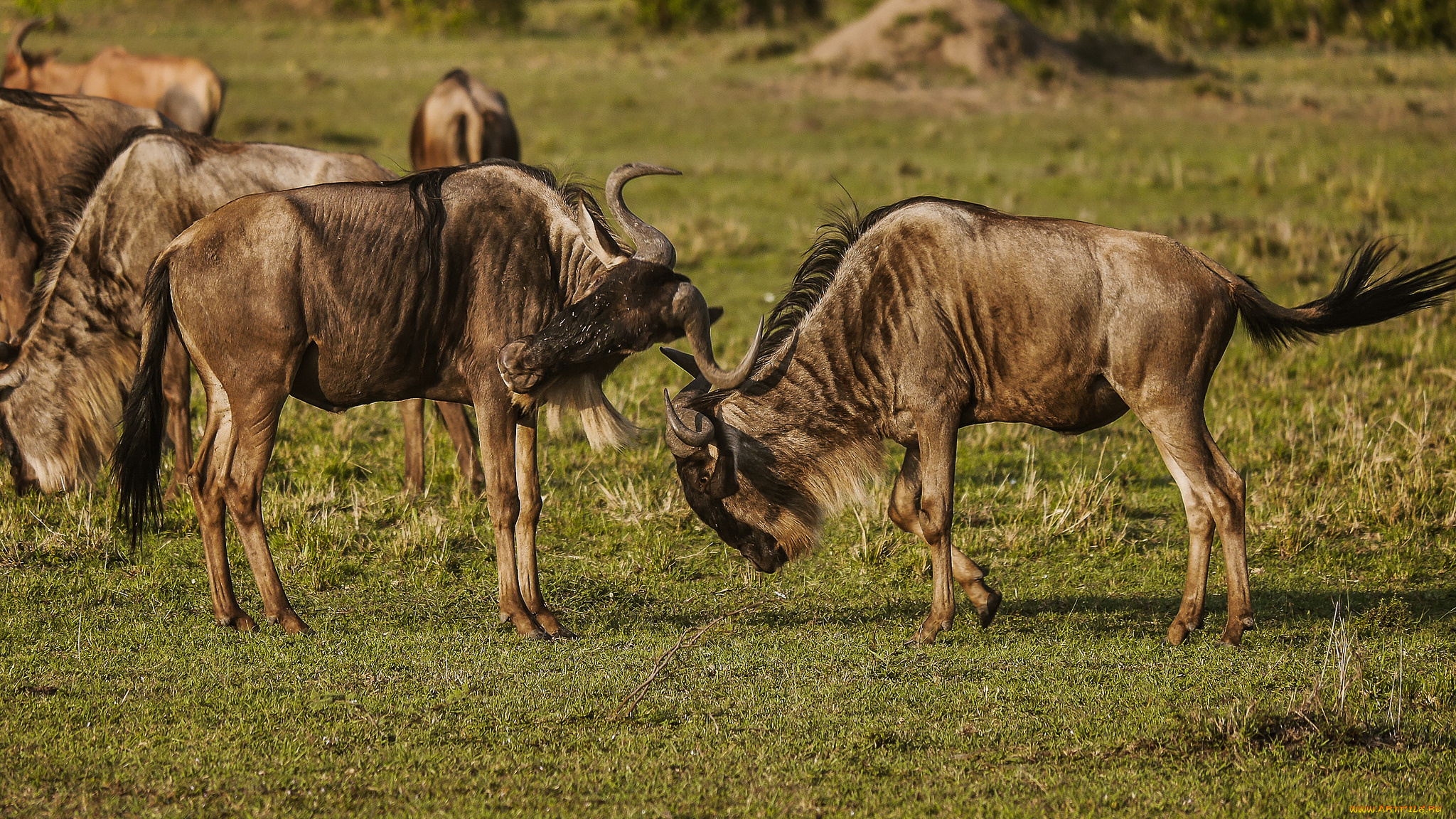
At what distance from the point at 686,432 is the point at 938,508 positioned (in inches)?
45.9

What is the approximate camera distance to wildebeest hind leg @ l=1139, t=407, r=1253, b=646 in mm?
6031

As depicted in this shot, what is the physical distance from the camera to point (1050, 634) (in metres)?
6.38

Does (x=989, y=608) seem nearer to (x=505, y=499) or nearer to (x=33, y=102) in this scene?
(x=505, y=499)

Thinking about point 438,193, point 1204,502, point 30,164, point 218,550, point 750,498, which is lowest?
point 218,550

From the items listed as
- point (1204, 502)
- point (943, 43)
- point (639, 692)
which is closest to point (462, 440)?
point (639, 692)

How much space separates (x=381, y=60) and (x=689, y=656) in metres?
29.7

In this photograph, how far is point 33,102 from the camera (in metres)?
9.12

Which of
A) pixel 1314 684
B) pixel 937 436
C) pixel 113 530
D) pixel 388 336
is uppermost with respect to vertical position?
pixel 388 336

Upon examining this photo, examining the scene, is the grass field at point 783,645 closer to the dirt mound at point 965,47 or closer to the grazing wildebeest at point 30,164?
the grazing wildebeest at point 30,164

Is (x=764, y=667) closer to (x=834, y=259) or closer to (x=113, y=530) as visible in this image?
(x=834, y=259)

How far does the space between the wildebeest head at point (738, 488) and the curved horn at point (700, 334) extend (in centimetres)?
28

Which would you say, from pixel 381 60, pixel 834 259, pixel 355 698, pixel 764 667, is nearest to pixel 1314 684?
pixel 764 667

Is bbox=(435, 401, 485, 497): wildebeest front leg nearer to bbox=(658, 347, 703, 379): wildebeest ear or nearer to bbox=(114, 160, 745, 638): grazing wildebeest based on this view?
bbox=(114, 160, 745, 638): grazing wildebeest

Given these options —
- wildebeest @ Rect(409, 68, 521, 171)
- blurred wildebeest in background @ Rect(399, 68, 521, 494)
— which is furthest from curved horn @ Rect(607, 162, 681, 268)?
wildebeest @ Rect(409, 68, 521, 171)
